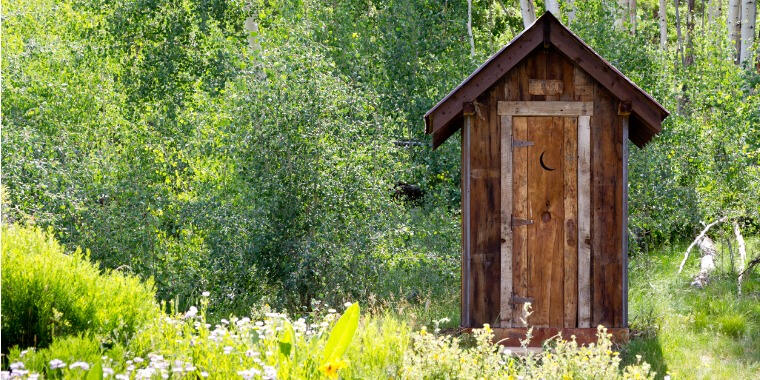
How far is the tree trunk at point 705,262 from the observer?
1194 cm

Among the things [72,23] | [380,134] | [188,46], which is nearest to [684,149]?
[380,134]

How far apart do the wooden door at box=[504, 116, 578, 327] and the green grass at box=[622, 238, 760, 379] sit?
2.85 ft

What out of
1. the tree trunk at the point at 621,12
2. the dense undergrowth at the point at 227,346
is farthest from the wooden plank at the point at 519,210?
the tree trunk at the point at 621,12

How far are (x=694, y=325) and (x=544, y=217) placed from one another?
2391mm

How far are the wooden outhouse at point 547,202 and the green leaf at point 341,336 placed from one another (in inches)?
111

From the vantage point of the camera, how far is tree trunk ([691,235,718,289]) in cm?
1194

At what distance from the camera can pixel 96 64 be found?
53.1 feet

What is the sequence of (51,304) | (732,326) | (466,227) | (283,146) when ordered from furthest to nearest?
(283,146) < (732,326) < (466,227) < (51,304)

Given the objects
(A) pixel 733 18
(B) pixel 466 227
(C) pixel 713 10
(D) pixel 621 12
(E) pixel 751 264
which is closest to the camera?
(B) pixel 466 227

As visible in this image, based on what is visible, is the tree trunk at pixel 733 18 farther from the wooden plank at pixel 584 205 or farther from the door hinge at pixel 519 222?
the door hinge at pixel 519 222

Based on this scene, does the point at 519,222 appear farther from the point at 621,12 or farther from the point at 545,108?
the point at 621,12

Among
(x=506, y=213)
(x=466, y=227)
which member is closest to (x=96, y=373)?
(x=466, y=227)

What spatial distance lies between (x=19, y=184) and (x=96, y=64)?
4.93 meters

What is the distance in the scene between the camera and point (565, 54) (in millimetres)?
8727
